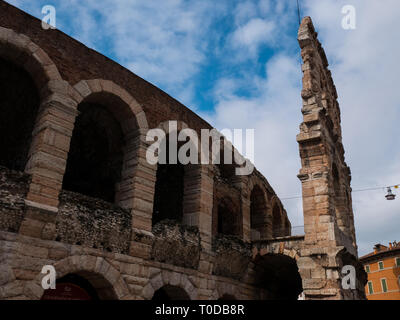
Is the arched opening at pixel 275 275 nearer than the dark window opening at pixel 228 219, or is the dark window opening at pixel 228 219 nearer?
the arched opening at pixel 275 275

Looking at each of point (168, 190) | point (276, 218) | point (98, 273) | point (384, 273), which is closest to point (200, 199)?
point (168, 190)

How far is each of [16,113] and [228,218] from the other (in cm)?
713

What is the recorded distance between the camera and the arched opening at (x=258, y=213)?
14.9 m

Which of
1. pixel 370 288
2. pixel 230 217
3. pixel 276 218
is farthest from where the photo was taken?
pixel 370 288

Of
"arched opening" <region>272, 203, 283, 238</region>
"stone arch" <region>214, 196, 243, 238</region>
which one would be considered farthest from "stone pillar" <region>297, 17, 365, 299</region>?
"arched opening" <region>272, 203, 283, 238</region>

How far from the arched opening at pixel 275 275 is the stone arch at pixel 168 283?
323 cm

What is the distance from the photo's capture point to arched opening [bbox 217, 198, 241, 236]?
13.0m

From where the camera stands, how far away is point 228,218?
525 inches

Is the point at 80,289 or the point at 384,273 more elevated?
the point at 384,273

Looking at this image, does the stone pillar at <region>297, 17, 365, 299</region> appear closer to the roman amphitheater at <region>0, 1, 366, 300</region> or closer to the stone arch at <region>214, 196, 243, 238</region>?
the roman amphitheater at <region>0, 1, 366, 300</region>

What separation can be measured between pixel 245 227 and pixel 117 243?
5423 mm

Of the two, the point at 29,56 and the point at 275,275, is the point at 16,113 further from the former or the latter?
the point at 275,275

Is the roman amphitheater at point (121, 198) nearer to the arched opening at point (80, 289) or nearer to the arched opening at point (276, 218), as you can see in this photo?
the arched opening at point (80, 289)

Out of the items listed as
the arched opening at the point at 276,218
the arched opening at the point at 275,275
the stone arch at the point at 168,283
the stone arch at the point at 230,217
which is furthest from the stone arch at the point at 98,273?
the arched opening at the point at 276,218
